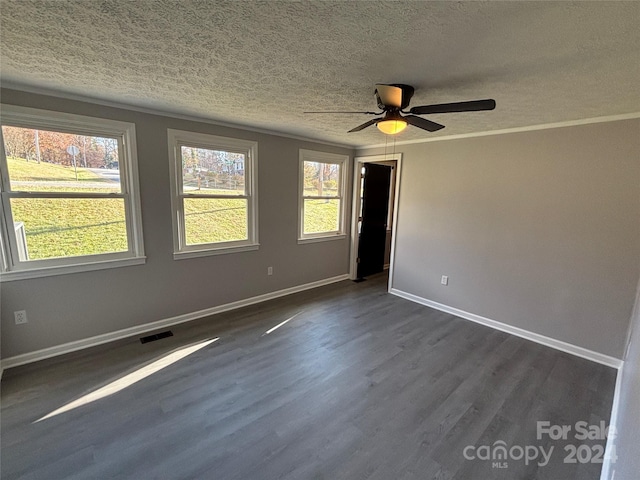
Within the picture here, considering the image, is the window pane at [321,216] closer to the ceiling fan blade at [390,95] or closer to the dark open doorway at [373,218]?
the dark open doorway at [373,218]

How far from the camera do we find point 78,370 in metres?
2.44

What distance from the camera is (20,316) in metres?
2.45

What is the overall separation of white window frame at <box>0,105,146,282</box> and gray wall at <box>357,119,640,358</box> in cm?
346

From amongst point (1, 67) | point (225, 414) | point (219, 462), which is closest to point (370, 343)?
point (225, 414)

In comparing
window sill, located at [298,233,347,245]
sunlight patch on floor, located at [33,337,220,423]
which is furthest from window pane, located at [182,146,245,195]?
sunlight patch on floor, located at [33,337,220,423]

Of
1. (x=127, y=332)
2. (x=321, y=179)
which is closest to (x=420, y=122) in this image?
(x=321, y=179)

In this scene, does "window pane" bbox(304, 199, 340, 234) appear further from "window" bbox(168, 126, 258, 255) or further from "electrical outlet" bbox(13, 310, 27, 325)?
"electrical outlet" bbox(13, 310, 27, 325)

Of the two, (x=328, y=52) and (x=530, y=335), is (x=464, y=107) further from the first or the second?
(x=530, y=335)

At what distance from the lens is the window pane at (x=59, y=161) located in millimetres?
2332

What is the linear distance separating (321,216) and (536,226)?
2857 millimetres

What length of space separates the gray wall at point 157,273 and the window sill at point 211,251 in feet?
0.20

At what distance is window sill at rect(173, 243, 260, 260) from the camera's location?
3263mm

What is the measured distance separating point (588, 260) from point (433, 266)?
1.61m

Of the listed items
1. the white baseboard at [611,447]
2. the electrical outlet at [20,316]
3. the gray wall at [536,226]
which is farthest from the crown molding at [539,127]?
the electrical outlet at [20,316]
